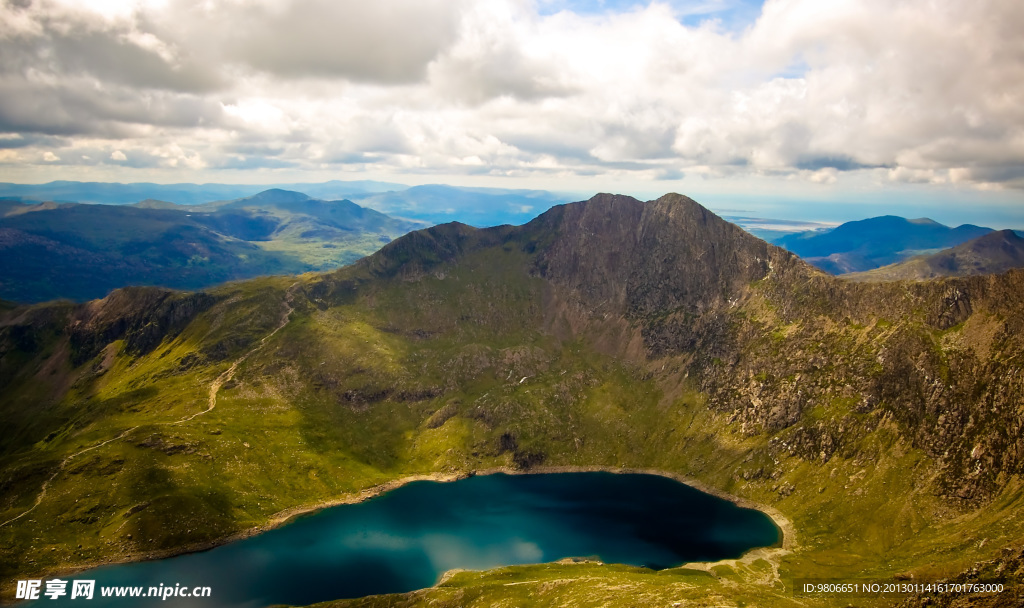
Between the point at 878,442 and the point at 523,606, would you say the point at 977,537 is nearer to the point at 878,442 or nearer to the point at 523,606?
the point at 878,442

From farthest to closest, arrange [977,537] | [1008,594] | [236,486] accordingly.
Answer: [236,486] < [977,537] < [1008,594]

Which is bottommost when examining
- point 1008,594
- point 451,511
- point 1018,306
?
point 451,511

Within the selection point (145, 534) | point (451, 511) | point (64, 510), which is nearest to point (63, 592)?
point (145, 534)

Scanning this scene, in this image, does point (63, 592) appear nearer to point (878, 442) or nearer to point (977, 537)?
point (977, 537)

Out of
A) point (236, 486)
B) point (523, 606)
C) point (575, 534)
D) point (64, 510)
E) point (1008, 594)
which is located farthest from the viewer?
point (236, 486)

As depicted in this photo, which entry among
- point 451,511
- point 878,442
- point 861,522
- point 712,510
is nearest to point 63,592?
point 451,511

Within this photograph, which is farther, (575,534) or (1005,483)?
(575,534)

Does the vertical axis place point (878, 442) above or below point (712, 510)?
above
